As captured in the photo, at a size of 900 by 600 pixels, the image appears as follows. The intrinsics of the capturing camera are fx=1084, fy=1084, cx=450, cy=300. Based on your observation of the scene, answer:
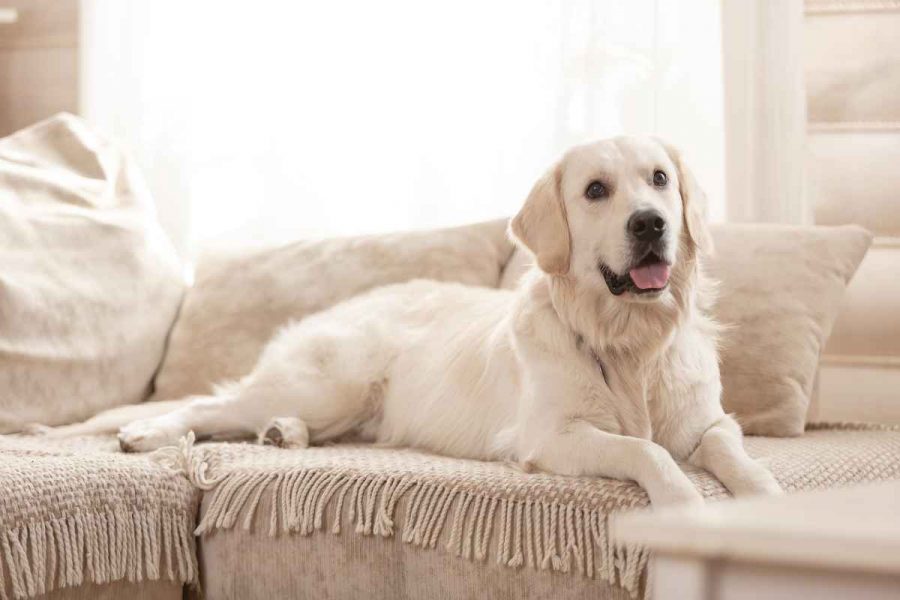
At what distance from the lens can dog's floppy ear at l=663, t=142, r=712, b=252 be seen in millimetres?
2303

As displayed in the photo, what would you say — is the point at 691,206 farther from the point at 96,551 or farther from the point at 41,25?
the point at 41,25

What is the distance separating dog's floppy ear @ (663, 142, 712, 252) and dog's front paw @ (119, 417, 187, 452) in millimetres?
1305

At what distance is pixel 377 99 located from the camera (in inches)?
153

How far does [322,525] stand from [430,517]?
0.22m

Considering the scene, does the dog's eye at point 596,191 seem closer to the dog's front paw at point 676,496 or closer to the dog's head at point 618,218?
the dog's head at point 618,218

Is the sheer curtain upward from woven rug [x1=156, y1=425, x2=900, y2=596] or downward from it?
upward

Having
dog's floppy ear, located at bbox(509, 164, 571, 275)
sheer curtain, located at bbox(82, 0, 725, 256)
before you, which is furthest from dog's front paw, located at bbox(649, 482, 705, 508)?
sheer curtain, located at bbox(82, 0, 725, 256)

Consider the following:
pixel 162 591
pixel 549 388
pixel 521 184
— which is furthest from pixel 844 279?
pixel 162 591

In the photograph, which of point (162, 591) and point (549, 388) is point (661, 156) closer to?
point (549, 388)

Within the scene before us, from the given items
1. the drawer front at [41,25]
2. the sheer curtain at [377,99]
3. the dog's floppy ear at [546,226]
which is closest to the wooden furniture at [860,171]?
the sheer curtain at [377,99]

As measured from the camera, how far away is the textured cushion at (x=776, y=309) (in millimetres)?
2617

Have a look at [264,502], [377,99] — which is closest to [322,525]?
[264,502]

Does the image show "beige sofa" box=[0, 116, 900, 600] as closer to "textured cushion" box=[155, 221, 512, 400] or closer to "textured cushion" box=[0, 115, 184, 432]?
"textured cushion" box=[0, 115, 184, 432]

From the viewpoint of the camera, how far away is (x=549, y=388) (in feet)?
7.27
